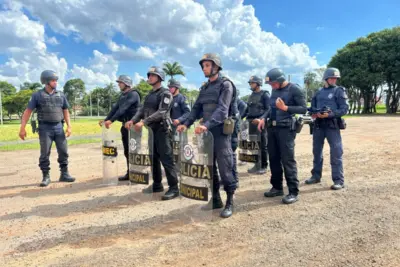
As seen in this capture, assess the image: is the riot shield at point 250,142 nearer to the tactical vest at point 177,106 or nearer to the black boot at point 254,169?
the black boot at point 254,169

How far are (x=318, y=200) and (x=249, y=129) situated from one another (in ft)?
7.47

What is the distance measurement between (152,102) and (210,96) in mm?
1333

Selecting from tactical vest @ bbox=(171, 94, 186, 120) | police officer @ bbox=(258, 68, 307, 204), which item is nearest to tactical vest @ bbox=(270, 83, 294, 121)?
police officer @ bbox=(258, 68, 307, 204)

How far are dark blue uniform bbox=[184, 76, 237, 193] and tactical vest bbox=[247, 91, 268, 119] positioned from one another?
2722 mm

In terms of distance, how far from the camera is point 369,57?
34719 mm

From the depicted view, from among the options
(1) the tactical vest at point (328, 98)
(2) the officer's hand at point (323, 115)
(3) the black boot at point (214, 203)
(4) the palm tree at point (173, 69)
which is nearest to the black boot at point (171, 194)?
(3) the black boot at point (214, 203)

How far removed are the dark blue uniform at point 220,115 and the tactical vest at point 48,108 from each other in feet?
11.2

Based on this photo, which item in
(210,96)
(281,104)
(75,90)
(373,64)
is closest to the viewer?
(210,96)

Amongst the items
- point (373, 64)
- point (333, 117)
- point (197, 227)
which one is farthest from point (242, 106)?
point (373, 64)

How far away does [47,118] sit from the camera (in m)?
6.09

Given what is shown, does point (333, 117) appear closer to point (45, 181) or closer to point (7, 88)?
point (45, 181)

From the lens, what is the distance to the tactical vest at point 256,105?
681cm

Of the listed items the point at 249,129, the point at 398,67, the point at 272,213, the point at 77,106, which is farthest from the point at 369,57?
the point at 77,106

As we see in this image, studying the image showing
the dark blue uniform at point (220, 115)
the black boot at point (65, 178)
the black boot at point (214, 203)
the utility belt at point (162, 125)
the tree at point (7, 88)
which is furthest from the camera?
the tree at point (7, 88)
